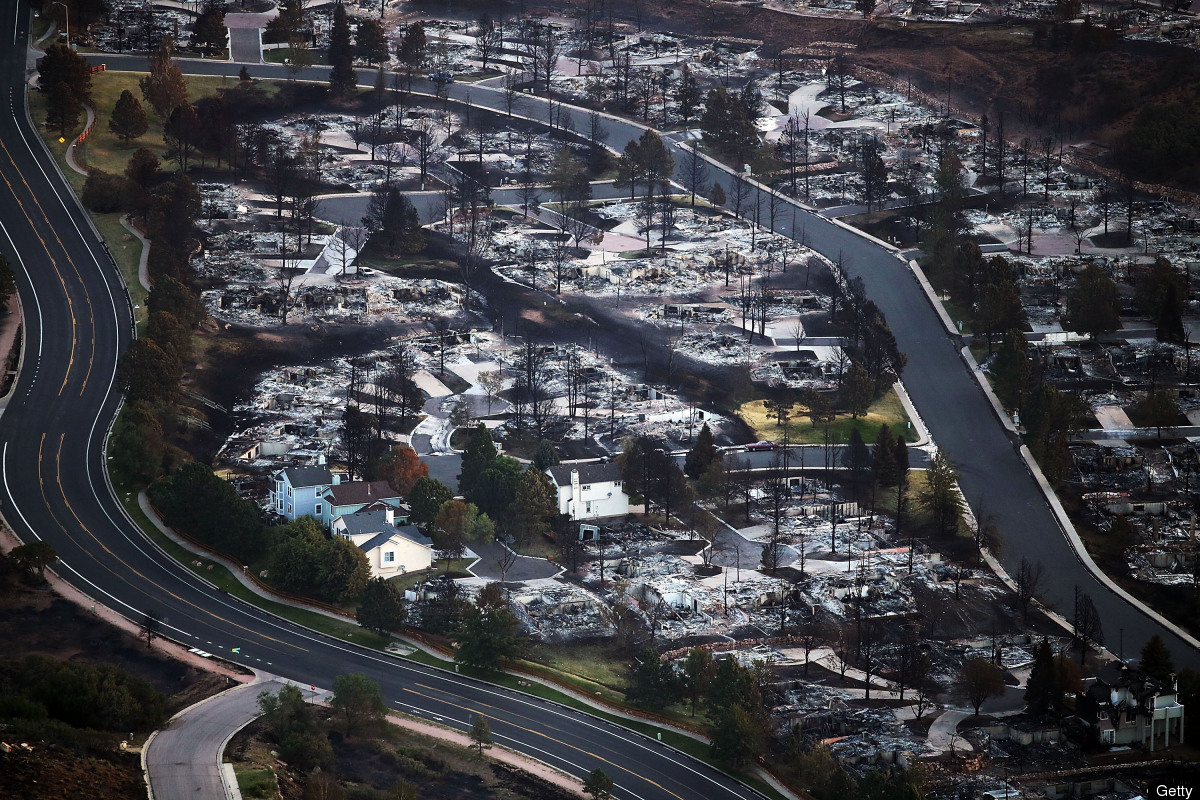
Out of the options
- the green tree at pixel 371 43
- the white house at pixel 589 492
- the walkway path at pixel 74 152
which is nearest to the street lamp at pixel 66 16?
the walkway path at pixel 74 152

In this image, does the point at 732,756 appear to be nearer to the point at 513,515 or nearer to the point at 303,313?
the point at 513,515

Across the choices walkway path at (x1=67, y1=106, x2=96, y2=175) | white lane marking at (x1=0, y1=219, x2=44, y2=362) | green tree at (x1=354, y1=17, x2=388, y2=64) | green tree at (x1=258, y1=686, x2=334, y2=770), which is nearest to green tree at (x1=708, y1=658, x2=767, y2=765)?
green tree at (x1=258, y1=686, x2=334, y2=770)

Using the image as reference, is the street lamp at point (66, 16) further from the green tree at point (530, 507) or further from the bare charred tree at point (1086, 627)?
the bare charred tree at point (1086, 627)

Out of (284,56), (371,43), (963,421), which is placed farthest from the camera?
(284,56)

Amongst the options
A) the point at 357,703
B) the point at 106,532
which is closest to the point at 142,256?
the point at 106,532

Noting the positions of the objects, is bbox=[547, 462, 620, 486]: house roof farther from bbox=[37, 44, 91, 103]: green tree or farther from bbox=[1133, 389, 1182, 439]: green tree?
bbox=[37, 44, 91, 103]: green tree

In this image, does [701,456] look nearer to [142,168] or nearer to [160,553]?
[160,553]

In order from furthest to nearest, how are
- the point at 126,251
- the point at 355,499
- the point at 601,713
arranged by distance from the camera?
the point at 126,251 < the point at 355,499 < the point at 601,713
